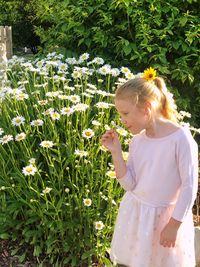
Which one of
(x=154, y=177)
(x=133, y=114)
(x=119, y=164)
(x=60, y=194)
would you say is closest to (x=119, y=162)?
(x=119, y=164)

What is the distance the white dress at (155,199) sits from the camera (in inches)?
78.6

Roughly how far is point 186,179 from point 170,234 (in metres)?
0.25

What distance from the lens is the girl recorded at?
194 centimetres

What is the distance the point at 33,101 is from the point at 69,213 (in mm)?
953

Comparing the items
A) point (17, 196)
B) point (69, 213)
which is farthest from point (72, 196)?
point (17, 196)

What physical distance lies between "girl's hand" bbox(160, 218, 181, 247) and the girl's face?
17.1 inches

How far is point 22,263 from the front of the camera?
285 centimetres

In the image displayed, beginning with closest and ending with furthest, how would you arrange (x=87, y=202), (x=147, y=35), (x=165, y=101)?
(x=165, y=101), (x=87, y=202), (x=147, y=35)

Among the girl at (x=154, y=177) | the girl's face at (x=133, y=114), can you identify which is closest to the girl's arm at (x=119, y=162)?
the girl at (x=154, y=177)

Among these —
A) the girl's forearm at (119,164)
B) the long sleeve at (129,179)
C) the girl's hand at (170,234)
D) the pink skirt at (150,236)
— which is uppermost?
the girl's forearm at (119,164)

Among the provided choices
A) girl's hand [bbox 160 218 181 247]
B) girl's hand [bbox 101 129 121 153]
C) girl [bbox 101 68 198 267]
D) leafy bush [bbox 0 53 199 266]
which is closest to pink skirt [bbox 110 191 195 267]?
girl [bbox 101 68 198 267]

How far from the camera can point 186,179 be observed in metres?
1.91

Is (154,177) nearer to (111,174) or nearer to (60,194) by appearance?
(111,174)

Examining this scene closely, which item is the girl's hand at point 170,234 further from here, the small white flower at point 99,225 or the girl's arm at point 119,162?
the small white flower at point 99,225
